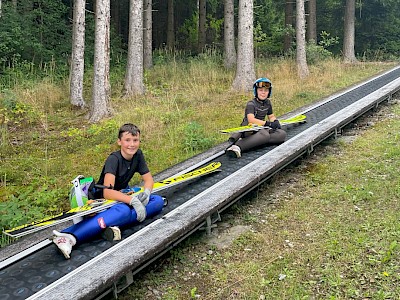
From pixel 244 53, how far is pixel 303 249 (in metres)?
9.15

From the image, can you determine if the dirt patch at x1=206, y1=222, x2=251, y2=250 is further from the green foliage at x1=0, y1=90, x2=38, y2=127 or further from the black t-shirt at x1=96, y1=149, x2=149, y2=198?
the green foliage at x1=0, y1=90, x2=38, y2=127

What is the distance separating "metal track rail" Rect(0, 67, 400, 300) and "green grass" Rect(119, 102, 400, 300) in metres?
0.23

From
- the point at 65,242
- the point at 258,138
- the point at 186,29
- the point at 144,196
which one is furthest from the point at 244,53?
the point at 186,29

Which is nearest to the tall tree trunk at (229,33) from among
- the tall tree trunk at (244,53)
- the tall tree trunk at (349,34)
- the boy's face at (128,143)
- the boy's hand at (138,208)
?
the tall tree trunk at (244,53)

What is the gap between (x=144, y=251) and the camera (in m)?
3.52

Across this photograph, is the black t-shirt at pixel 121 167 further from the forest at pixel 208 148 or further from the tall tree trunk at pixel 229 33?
the tall tree trunk at pixel 229 33

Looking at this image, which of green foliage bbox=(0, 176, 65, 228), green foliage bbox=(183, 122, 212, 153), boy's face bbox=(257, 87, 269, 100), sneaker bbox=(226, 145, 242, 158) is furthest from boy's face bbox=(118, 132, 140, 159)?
green foliage bbox=(183, 122, 212, 153)

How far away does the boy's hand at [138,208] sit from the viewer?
13.3ft

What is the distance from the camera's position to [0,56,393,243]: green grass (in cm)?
623

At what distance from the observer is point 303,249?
393 centimetres

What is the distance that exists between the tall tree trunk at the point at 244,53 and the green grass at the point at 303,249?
6855 millimetres

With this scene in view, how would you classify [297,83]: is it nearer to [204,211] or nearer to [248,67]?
[248,67]

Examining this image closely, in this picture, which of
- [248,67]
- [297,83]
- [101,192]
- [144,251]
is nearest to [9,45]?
[248,67]

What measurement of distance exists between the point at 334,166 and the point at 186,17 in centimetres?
2483
